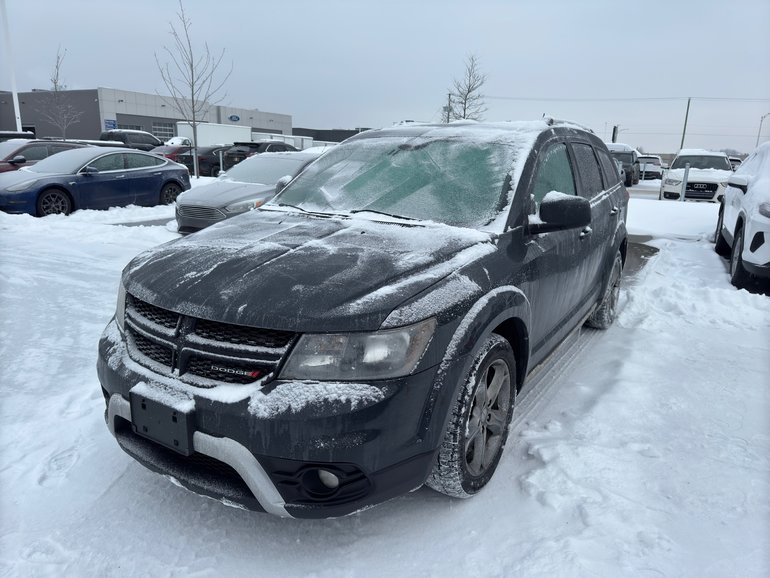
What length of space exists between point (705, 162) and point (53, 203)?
17.8 meters

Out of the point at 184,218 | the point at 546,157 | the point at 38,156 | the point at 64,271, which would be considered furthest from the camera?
the point at 38,156

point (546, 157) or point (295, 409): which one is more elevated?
point (546, 157)

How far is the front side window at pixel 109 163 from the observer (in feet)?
37.0

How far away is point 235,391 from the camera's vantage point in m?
2.03

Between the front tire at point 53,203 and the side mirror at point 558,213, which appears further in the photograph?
the front tire at point 53,203

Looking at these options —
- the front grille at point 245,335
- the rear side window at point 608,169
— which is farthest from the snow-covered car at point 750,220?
the front grille at point 245,335

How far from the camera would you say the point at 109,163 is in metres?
11.5

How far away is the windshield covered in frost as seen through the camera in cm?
301

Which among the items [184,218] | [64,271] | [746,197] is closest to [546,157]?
[746,197]

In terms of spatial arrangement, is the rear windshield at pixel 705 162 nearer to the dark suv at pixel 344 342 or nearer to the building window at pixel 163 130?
the dark suv at pixel 344 342

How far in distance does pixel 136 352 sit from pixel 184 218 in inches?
264

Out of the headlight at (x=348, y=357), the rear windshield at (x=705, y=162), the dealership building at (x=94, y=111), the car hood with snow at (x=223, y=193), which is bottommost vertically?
the car hood with snow at (x=223, y=193)

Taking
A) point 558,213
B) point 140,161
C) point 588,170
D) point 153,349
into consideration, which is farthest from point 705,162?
point 153,349

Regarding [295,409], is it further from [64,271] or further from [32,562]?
[64,271]
